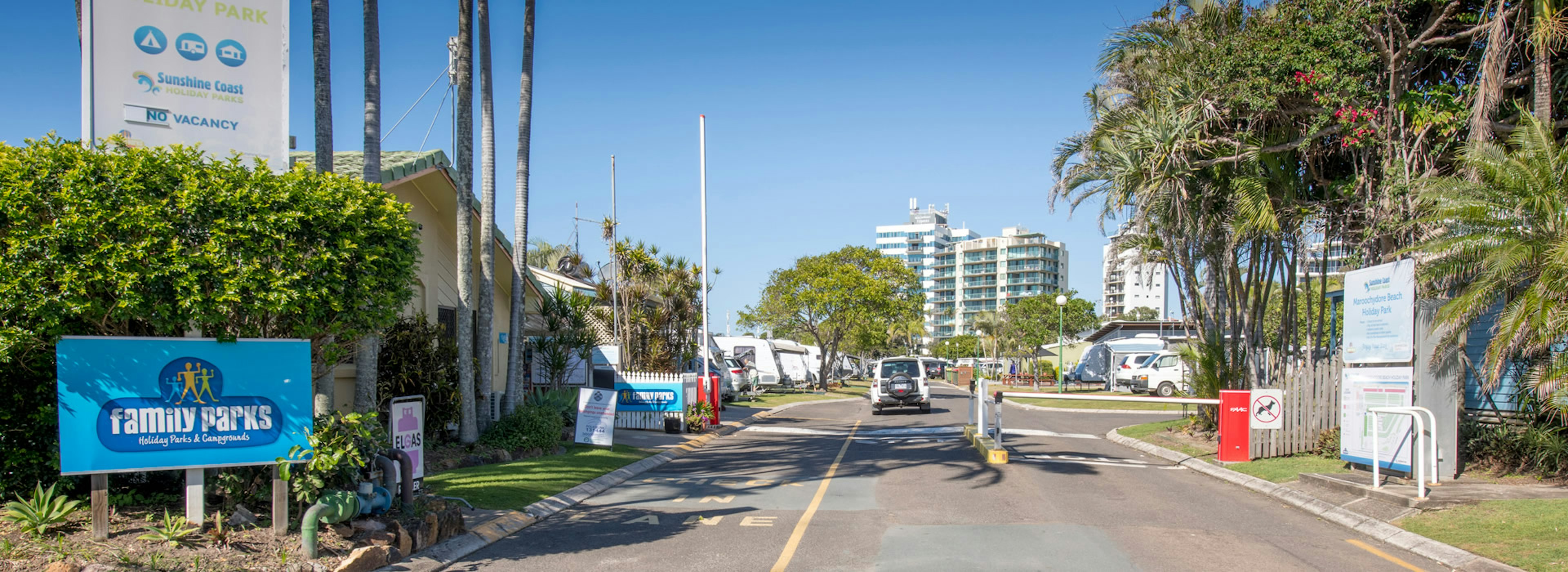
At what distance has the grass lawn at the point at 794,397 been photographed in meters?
32.2

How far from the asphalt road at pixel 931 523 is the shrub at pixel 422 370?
3338 mm

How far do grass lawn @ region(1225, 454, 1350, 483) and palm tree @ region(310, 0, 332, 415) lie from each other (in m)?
11.9

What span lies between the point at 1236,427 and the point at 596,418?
413 inches

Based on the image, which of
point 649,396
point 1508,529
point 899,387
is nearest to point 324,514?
point 1508,529

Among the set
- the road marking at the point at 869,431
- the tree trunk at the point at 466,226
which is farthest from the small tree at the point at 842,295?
the tree trunk at the point at 466,226

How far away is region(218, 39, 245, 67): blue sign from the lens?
8711mm

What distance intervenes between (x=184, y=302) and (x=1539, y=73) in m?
15.1

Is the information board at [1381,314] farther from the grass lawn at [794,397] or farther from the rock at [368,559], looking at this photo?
the grass lawn at [794,397]

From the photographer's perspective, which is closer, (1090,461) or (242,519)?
(242,519)

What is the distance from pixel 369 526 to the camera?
24.5 ft

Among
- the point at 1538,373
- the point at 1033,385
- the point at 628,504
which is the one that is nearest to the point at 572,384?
the point at 628,504

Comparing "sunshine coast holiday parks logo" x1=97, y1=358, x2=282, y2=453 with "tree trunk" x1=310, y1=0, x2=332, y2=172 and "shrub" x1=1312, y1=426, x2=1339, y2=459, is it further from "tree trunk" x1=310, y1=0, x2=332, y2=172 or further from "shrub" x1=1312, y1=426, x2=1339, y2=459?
"shrub" x1=1312, y1=426, x2=1339, y2=459

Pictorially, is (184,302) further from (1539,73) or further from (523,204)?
(1539,73)

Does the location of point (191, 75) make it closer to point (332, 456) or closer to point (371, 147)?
point (371, 147)
